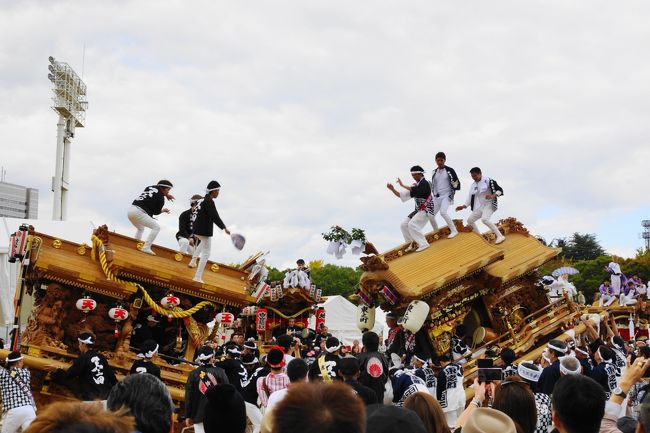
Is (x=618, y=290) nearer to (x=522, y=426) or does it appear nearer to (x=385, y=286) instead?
(x=385, y=286)

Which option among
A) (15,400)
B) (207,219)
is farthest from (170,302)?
(15,400)

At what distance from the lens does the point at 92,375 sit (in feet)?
28.8

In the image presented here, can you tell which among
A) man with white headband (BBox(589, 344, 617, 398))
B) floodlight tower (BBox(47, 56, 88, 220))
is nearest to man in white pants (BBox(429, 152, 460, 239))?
man with white headband (BBox(589, 344, 617, 398))

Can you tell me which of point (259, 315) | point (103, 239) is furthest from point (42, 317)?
point (259, 315)

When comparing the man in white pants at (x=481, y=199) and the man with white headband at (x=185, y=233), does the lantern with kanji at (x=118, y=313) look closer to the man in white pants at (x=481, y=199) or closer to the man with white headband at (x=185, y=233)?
the man with white headband at (x=185, y=233)

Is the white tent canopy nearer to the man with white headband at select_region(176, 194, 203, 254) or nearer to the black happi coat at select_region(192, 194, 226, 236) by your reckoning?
the man with white headband at select_region(176, 194, 203, 254)

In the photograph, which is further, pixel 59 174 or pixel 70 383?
pixel 59 174

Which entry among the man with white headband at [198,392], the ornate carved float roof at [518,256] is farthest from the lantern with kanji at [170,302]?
the ornate carved float roof at [518,256]

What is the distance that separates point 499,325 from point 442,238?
8.07 feet

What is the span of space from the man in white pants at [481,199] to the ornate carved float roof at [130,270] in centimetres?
573

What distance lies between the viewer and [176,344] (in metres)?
13.4

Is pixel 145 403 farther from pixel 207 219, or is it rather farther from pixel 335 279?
pixel 335 279

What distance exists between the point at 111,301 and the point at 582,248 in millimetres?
52944

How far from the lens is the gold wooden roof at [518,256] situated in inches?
610
